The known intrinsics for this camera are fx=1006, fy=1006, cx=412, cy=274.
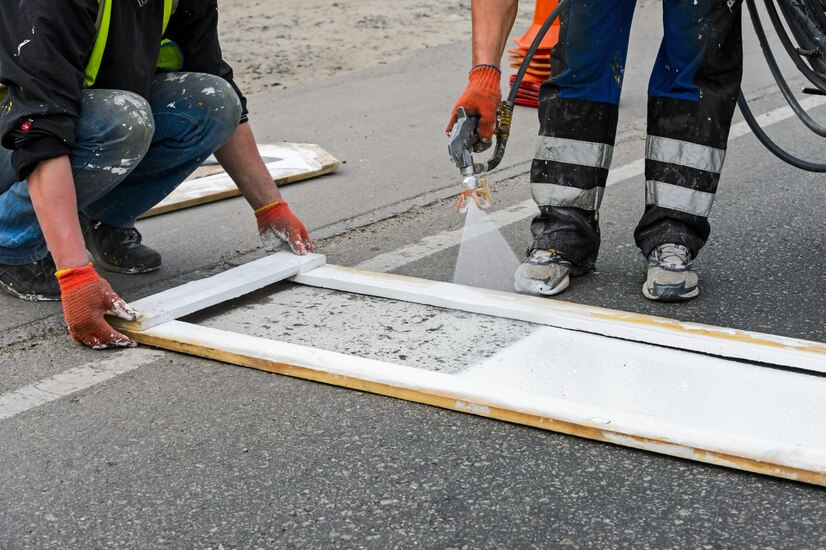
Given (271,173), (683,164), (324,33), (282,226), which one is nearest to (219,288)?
(282,226)

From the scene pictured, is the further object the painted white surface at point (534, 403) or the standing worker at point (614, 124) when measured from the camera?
the standing worker at point (614, 124)

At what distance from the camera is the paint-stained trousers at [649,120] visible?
2912mm

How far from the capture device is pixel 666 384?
2.33 meters

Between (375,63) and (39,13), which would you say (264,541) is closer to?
(39,13)

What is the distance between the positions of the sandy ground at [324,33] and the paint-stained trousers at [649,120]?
357cm

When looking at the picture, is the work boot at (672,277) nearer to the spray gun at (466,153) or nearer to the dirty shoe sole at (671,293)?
the dirty shoe sole at (671,293)

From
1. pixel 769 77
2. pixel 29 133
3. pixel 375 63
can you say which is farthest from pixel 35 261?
pixel 769 77

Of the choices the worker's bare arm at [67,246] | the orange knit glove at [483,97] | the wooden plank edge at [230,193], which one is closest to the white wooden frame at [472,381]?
the worker's bare arm at [67,246]

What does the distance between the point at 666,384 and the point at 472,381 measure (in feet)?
1.48

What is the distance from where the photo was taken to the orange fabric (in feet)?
8.96

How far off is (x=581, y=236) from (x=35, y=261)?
1.67 metres

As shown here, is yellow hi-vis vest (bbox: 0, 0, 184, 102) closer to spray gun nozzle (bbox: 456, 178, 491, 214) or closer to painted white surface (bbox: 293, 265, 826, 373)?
painted white surface (bbox: 293, 265, 826, 373)

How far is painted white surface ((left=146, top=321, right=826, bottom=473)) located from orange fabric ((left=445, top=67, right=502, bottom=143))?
77 cm

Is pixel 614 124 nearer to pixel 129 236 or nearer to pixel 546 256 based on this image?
pixel 546 256
